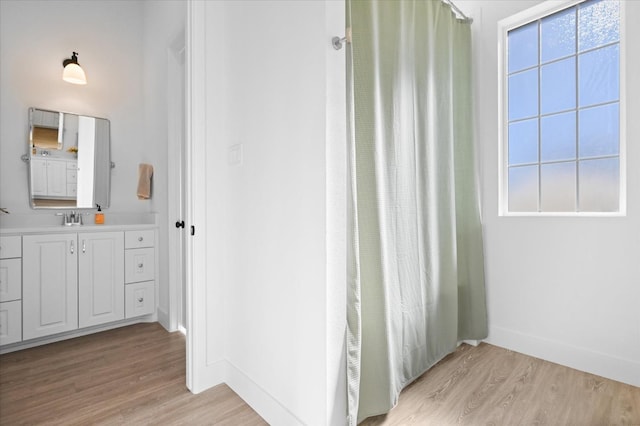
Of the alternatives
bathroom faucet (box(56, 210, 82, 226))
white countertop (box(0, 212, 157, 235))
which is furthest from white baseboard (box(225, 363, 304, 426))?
bathroom faucet (box(56, 210, 82, 226))

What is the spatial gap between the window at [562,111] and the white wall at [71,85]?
3190 millimetres

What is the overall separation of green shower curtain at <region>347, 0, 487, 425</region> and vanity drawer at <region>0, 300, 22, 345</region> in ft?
7.81

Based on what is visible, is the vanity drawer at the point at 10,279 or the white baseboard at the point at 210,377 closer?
the white baseboard at the point at 210,377

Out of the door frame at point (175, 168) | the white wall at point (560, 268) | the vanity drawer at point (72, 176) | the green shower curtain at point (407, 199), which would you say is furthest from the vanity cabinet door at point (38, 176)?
the white wall at point (560, 268)

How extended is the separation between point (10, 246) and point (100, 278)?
587 mm

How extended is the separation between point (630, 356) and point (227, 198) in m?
2.27

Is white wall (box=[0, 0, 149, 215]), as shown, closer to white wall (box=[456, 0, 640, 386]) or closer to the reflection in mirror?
the reflection in mirror

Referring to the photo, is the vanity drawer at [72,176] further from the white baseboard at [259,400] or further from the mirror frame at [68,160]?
the white baseboard at [259,400]

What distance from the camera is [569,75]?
1.88 metres

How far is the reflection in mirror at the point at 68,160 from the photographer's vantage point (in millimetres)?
2574

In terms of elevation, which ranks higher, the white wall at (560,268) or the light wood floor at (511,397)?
the white wall at (560,268)

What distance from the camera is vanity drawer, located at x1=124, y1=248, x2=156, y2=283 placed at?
2629 millimetres

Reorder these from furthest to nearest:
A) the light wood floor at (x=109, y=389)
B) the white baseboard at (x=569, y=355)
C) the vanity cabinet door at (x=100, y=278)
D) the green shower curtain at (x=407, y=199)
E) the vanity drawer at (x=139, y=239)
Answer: the vanity drawer at (x=139, y=239) < the vanity cabinet door at (x=100, y=278) < the white baseboard at (x=569, y=355) < the light wood floor at (x=109, y=389) < the green shower curtain at (x=407, y=199)

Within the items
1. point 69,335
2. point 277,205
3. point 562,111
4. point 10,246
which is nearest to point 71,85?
point 10,246
